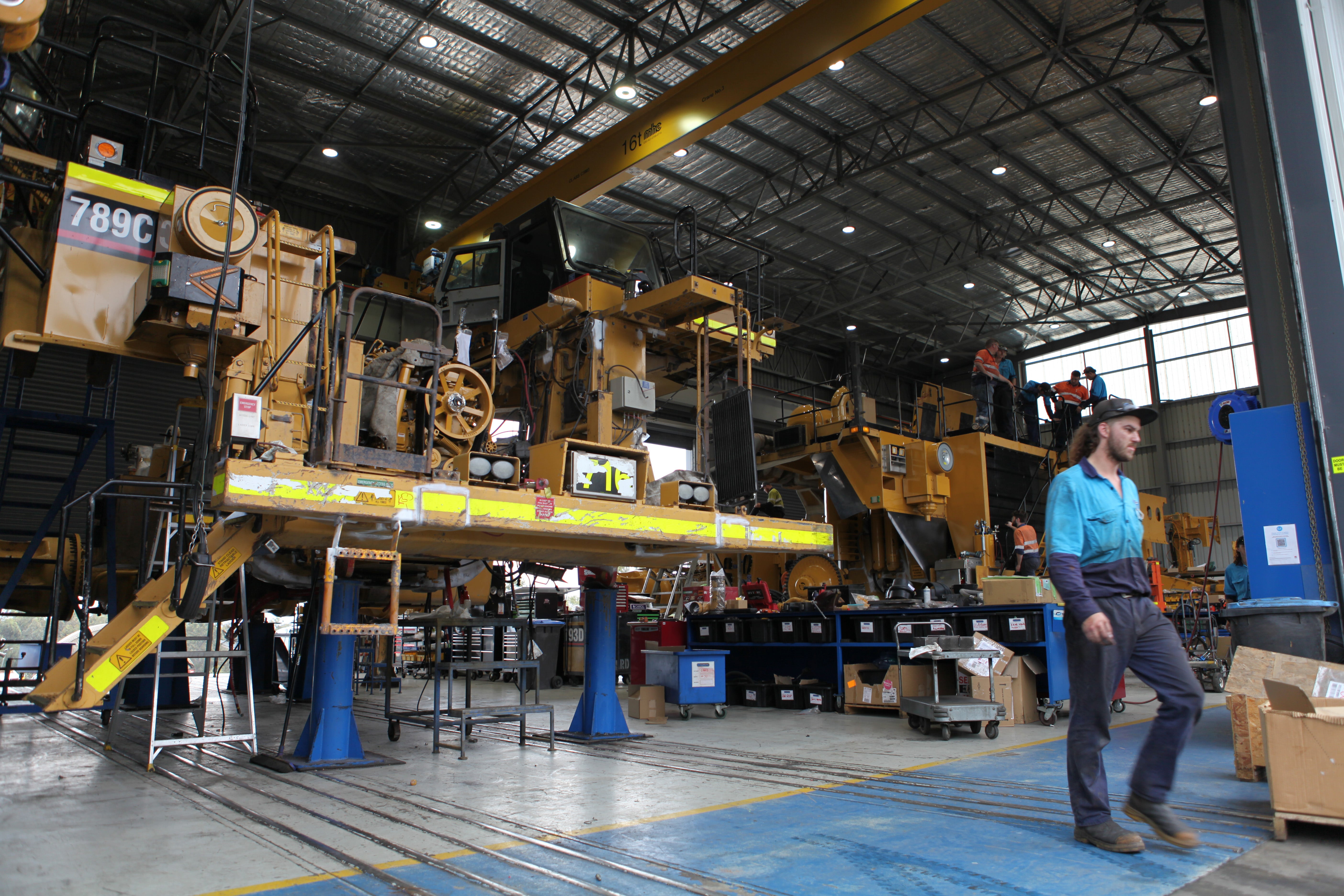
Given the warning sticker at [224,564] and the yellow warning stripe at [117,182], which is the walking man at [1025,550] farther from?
the yellow warning stripe at [117,182]

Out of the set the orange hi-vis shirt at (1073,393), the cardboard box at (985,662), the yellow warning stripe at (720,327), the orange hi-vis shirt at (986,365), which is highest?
the orange hi-vis shirt at (986,365)

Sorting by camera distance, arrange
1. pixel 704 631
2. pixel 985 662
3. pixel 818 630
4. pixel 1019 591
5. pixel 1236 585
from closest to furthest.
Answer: pixel 985 662 < pixel 1236 585 < pixel 1019 591 < pixel 818 630 < pixel 704 631

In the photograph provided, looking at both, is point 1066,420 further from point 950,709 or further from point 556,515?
point 556,515

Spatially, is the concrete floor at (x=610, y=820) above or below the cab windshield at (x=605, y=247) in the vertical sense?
below

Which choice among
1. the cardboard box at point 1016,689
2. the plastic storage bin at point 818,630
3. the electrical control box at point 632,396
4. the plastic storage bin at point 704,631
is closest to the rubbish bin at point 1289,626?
the cardboard box at point 1016,689

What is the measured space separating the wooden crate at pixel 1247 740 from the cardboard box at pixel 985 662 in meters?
2.66

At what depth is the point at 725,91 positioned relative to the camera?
10.3 m

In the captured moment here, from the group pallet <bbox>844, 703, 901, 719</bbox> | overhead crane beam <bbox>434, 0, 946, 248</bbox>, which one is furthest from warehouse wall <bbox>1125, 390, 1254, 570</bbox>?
pallet <bbox>844, 703, 901, 719</bbox>

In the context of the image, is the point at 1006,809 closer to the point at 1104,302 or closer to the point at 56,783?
the point at 56,783

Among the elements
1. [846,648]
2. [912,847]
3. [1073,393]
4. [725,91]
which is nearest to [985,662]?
[846,648]

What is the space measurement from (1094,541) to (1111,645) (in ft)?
1.40

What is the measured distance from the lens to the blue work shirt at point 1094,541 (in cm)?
330

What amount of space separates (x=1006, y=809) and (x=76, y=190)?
21.5 ft

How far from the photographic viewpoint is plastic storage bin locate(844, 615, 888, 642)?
29.1ft
